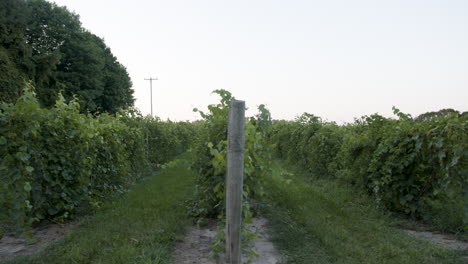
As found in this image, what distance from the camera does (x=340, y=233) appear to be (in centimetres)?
486

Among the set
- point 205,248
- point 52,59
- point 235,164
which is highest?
point 52,59

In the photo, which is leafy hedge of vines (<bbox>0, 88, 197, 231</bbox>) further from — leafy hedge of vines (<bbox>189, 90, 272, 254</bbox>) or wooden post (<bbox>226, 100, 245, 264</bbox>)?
wooden post (<bbox>226, 100, 245, 264</bbox>)

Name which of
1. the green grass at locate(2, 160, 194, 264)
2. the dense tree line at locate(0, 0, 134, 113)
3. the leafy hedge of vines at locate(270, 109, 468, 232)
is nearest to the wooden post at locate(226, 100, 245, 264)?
the green grass at locate(2, 160, 194, 264)

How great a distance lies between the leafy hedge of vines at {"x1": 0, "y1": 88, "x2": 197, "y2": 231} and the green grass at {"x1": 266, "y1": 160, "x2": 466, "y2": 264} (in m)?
3.21

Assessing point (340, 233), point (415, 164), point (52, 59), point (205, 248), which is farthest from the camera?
point (52, 59)

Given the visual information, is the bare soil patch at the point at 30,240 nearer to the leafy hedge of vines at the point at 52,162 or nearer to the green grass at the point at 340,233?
the leafy hedge of vines at the point at 52,162

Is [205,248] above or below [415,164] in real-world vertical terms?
below

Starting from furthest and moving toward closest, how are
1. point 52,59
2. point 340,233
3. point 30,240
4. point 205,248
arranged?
point 52,59
point 340,233
point 30,240
point 205,248

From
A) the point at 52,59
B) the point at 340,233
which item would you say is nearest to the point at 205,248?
the point at 340,233

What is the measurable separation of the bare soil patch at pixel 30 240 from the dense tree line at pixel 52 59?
A: 1498cm

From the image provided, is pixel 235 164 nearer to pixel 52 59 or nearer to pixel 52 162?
pixel 52 162

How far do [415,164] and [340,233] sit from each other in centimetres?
182

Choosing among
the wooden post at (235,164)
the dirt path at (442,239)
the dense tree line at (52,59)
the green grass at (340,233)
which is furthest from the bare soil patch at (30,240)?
the dense tree line at (52,59)

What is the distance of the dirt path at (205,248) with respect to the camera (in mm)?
3904
